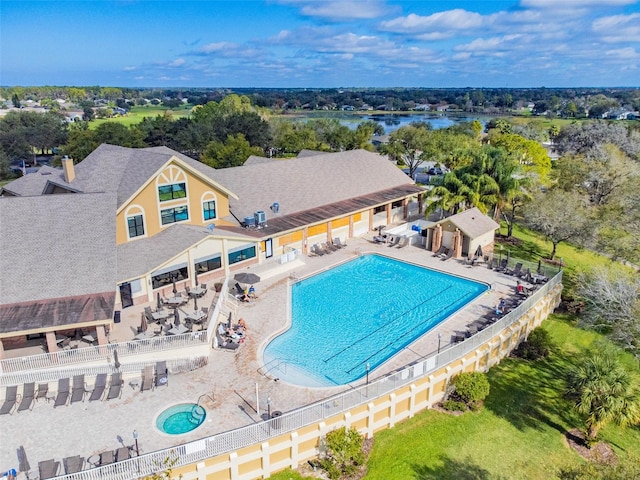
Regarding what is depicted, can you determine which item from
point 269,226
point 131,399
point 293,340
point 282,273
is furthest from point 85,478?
point 269,226

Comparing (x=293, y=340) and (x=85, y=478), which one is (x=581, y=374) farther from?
(x=85, y=478)

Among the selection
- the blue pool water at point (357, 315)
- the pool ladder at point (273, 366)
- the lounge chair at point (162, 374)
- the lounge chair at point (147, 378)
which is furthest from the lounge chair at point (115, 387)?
the blue pool water at point (357, 315)

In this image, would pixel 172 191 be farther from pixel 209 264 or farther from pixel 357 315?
pixel 357 315

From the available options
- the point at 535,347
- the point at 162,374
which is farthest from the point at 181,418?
the point at 535,347

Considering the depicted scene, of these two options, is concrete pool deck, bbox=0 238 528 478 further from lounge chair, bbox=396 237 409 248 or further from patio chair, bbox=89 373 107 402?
lounge chair, bbox=396 237 409 248

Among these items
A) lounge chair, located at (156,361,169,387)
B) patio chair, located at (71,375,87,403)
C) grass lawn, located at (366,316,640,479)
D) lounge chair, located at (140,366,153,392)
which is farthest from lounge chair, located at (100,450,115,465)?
grass lawn, located at (366,316,640,479)

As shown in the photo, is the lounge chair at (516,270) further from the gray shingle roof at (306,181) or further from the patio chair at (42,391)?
the patio chair at (42,391)
